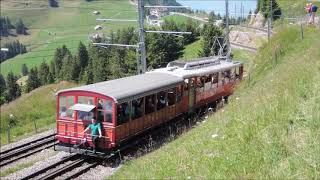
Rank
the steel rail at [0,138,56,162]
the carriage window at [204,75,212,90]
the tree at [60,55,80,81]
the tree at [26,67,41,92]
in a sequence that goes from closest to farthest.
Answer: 1. the steel rail at [0,138,56,162]
2. the carriage window at [204,75,212,90]
3. the tree at [60,55,80,81]
4. the tree at [26,67,41,92]

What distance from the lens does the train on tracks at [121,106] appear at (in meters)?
16.4

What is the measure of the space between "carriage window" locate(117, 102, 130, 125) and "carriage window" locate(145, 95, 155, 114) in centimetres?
139

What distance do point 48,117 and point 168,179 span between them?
23196mm

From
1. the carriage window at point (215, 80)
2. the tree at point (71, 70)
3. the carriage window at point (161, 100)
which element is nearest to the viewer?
the carriage window at point (161, 100)

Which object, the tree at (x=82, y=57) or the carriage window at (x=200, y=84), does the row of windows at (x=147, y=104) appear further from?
the tree at (x=82, y=57)

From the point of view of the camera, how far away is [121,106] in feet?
54.6

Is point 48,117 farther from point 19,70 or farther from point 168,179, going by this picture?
point 19,70

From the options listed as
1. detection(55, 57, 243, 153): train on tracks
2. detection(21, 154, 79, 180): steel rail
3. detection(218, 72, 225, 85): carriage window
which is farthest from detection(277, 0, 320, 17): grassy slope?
detection(21, 154, 79, 180): steel rail

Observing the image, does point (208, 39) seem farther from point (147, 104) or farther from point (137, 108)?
point (137, 108)

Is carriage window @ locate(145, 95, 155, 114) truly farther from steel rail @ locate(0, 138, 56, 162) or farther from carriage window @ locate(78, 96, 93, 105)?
steel rail @ locate(0, 138, 56, 162)

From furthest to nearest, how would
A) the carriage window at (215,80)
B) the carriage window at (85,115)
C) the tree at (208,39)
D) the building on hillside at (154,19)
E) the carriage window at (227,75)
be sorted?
the building on hillside at (154,19)
the tree at (208,39)
the carriage window at (227,75)
the carriage window at (215,80)
the carriage window at (85,115)

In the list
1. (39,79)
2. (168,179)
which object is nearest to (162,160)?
(168,179)

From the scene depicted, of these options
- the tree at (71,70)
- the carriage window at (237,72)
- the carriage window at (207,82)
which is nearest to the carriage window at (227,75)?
the carriage window at (237,72)

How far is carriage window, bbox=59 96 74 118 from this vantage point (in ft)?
56.2
